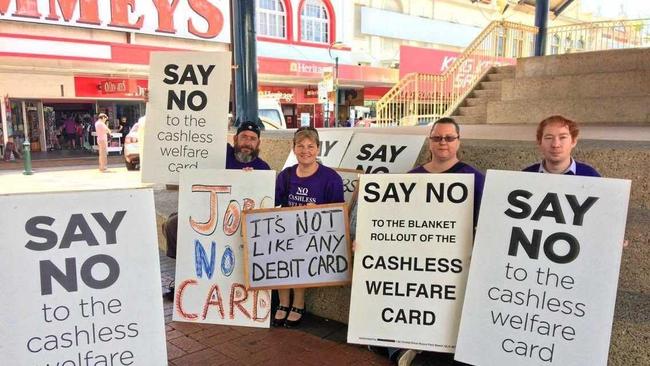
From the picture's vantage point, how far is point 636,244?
332 centimetres

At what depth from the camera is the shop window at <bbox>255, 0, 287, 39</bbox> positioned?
90.4 feet

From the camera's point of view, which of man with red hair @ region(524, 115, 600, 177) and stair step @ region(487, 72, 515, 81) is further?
stair step @ region(487, 72, 515, 81)

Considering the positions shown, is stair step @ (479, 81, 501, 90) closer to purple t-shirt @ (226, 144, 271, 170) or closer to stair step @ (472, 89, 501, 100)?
stair step @ (472, 89, 501, 100)

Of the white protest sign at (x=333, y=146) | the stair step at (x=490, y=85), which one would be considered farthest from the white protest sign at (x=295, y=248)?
the stair step at (x=490, y=85)

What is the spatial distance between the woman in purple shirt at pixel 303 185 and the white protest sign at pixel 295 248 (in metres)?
0.21

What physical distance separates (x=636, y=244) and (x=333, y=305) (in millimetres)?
2161

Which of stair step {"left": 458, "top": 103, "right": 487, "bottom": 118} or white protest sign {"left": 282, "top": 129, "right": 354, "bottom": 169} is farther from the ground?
stair step {"left": 458, "top": 103, "right": 487, "bottom": 118}

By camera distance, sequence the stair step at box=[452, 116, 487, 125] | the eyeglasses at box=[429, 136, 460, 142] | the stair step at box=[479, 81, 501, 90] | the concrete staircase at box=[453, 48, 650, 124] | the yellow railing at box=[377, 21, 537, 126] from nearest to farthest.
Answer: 1. the eyeglasses at box=[429, 136, 460, 142]
2. the concrete staircase at box=[453, 48, 650, 124]
3. the stair step at box=[452, 116, 487, 125]
4. the stair step at box=[479, 81, 501, 90]
5. the yellow railing at box=[377, 21, 537, 126]

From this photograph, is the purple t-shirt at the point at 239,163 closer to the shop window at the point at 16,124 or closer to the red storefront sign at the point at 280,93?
the shop window at the point at 16,124

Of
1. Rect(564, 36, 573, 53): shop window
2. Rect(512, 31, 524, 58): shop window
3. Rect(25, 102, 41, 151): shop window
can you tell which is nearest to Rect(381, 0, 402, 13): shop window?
Rect(564, 36, 573, 53): shop window


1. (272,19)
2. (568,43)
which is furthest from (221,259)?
(272,19)

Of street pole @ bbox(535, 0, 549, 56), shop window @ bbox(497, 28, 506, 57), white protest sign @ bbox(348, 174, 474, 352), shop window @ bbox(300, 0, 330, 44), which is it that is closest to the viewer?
white protest sign @ bbox(348, 174, 474, 352)

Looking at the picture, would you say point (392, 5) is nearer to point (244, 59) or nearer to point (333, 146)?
point (244, 59)

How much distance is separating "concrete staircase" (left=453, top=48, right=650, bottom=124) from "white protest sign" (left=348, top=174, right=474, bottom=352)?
666cm
